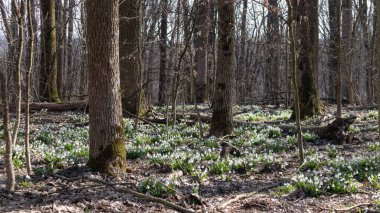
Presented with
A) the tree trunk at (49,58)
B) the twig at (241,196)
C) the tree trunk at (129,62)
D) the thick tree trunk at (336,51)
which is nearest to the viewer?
the twig at (241,196)

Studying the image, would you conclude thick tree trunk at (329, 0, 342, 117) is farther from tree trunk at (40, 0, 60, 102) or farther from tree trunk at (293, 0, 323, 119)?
tree trunk at (40, 0, 60, 102)

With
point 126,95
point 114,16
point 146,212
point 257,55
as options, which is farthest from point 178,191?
point 257,55

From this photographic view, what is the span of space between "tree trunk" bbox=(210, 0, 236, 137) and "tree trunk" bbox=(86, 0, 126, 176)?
146 inches

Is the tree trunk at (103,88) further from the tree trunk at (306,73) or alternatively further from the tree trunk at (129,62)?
the tree trunk at (306,73)

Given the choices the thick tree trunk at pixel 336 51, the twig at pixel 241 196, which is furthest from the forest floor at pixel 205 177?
the thick tree trunk at pixel 336 51

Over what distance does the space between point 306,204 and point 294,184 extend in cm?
69

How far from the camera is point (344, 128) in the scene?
10109mm

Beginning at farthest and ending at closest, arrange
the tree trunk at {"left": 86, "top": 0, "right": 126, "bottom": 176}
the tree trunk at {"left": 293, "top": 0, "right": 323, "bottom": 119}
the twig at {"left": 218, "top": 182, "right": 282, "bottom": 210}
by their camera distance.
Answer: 1. the tree trunk at {"left": 293, "top": 0, "right": 323, "bottom": 119}
2. the tree trunk at {"left": 86, "top": 0, "right": 126, "bottom": 176}
3. the twig at {"left": 218, "top": 182, "right": 282, "bottom": 210}

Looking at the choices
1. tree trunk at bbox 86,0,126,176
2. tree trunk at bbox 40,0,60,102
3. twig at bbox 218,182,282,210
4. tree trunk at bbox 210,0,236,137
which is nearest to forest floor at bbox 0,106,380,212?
twig at bbox 218,182,282,210

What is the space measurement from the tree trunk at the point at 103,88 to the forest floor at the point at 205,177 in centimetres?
38

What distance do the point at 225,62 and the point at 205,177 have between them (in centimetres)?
384

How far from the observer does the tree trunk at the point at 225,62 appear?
9844 mm

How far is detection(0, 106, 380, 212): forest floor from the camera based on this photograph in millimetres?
5383

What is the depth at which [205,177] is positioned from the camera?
6.77m
